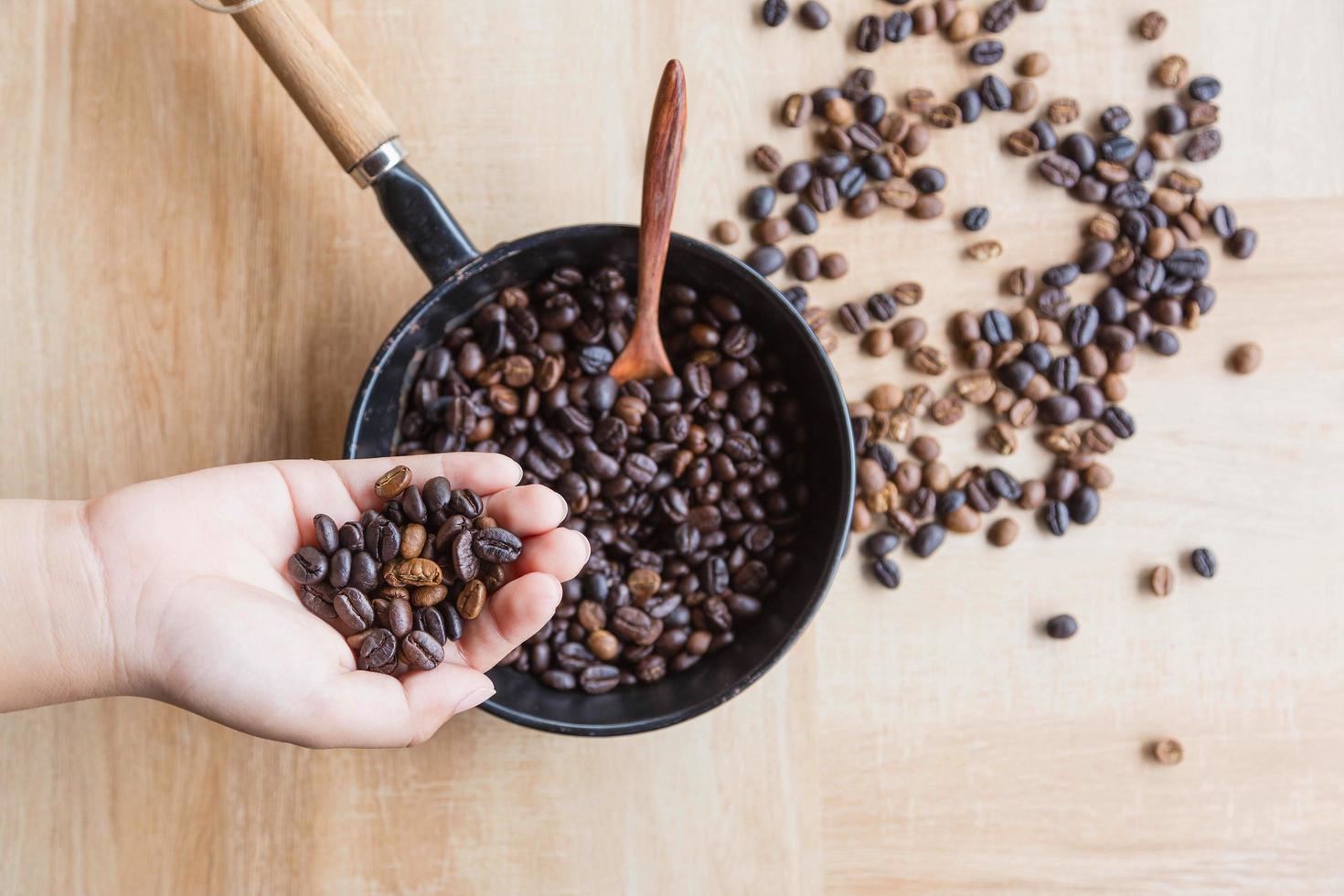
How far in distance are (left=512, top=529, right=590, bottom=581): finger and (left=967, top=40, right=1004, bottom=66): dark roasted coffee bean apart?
1.05 m

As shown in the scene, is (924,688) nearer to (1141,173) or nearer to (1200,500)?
(1200,500)

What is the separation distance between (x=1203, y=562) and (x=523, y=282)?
116cm

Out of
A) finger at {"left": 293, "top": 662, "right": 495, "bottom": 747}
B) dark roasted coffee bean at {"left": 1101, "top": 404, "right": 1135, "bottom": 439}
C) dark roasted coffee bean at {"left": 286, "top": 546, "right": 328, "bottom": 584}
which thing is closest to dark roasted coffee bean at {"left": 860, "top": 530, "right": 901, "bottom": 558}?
dark roasted coffee bean at {"left": 1101, "top": 404, "right": 1135, "bottom": 439}

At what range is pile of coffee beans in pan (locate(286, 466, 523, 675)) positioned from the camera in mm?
1138

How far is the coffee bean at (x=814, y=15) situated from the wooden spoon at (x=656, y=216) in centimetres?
38

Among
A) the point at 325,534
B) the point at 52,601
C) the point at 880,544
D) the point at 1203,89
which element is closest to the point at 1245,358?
the point at 1203,89

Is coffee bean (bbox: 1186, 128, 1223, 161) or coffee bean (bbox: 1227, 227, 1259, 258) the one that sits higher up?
coffee bean (bbox: 1186, 128, 1223, 161)

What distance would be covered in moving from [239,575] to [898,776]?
103 cm

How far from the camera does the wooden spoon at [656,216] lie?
1.25 meters

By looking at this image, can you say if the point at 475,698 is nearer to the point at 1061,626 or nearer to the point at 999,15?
the point at 1061,626

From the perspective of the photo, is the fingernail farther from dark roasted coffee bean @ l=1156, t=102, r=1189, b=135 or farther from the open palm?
dark roasted coffee bean @ l=1156, t=102, r=1189, b=135

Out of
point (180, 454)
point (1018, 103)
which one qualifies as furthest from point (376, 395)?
point (1018, 103)

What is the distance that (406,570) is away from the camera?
46.4 inches

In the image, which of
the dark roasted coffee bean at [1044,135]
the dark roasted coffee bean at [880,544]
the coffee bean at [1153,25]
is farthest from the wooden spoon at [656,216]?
the coffee bean at [1153,25]
